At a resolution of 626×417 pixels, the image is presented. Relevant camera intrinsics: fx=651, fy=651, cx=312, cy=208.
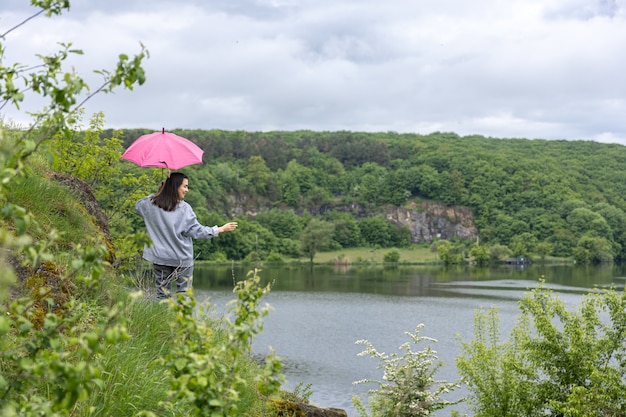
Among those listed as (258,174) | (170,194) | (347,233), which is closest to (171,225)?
(170,194)

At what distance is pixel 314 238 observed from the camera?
134 meters

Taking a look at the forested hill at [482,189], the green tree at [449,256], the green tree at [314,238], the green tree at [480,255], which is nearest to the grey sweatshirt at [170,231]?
the green tree at [314,238]

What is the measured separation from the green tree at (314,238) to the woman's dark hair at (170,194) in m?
A: 121

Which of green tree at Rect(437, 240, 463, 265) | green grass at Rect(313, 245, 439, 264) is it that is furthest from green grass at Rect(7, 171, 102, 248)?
green tree at Rect(437, 240, 463, 265)

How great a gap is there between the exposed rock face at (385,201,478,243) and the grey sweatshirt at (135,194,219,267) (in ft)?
574

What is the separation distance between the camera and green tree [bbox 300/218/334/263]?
131500 millimetres

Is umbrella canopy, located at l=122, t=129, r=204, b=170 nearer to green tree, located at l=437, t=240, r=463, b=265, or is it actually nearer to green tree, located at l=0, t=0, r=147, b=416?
green tree, located at l=0, t=0, r=147, b=416

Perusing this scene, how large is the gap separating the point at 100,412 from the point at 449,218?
189m

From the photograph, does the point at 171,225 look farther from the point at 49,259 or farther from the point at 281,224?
the point at 281,224

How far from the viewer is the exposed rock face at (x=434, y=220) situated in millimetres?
182038

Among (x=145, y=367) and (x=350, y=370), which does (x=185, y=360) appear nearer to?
(x=145, y=367)

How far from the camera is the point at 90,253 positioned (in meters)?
2.08

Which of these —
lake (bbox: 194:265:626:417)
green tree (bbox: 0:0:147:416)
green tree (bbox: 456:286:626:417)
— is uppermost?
green tree (bbox: 0:0:147:416)

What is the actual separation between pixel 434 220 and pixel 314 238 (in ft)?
215
